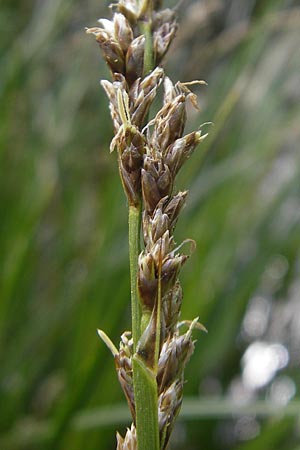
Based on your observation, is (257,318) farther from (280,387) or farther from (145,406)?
(145,406)

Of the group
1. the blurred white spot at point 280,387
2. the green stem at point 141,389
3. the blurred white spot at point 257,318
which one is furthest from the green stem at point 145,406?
the blurred white spot at point 257,318

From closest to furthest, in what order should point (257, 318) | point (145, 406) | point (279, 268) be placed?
point (145, 406) < point (279, 268) < point (257, 318)

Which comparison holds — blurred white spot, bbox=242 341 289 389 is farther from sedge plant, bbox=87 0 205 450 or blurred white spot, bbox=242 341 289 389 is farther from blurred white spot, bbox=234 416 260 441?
sedge plant, bbox=87 0 205 450

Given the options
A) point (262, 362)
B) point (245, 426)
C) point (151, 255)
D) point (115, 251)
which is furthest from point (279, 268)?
point (151, 255)

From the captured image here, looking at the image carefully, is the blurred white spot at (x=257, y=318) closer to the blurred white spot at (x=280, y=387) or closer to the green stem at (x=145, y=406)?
the blurred white spot at (x=280, y=387)

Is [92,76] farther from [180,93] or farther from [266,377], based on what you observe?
[180,93]

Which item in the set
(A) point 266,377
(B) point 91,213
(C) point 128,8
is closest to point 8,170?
(B) point 91,213

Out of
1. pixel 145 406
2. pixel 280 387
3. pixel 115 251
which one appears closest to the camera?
pixel 145 406
